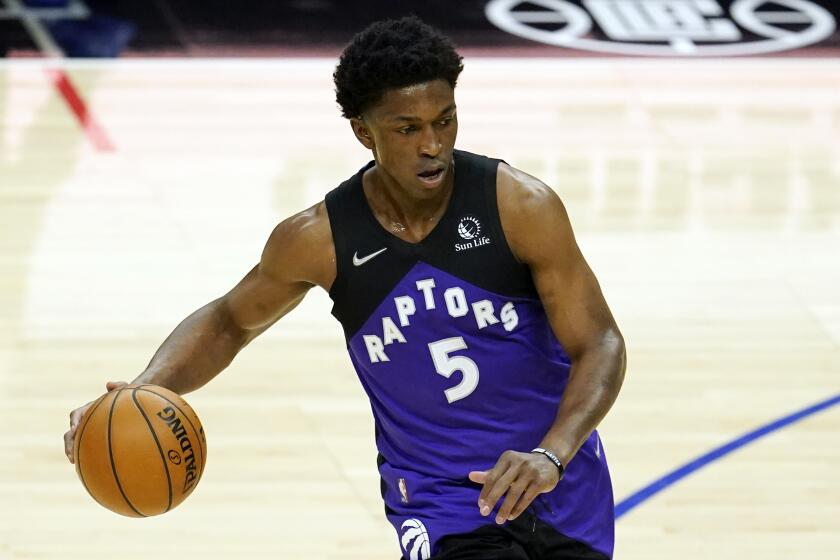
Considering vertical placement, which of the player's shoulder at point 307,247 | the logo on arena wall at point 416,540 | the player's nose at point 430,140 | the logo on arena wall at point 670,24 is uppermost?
the player's nose at point 430,140

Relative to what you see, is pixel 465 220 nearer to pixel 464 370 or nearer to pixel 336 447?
pixel 464 370

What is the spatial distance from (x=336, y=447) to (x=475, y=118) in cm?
525

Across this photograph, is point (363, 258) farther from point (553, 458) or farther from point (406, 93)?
point (553, 458)

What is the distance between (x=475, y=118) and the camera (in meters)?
11.4

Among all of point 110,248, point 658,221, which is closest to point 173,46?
point 110,248

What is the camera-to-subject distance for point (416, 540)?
395 cm

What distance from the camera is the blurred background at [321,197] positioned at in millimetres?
6074

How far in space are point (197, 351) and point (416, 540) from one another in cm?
83

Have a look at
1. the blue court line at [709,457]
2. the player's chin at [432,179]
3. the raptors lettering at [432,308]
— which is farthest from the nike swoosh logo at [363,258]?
the blue court line at [709,457]

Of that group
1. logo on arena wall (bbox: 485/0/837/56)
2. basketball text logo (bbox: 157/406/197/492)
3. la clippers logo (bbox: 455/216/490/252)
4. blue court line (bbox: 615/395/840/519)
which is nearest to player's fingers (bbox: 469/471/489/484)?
la clippers logo (bbox: 455/216/490/252)

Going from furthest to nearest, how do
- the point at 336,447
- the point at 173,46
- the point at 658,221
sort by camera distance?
1. the point at 173,46
2. the point at 658,221
3. the point at 336,447

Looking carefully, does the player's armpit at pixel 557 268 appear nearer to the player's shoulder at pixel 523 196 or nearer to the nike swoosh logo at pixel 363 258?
the player's shoulder at pixel 523 196

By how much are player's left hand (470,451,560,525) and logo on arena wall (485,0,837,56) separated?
9.82m

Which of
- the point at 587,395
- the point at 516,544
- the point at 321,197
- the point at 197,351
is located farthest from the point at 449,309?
the point at 321,197
